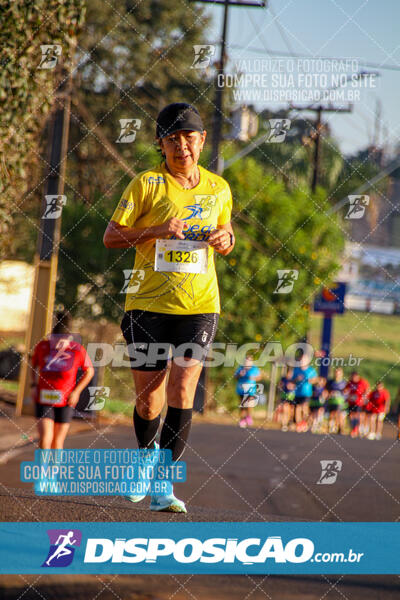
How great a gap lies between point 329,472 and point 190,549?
3.29 m

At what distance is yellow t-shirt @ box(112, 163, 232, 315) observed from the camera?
3973mm

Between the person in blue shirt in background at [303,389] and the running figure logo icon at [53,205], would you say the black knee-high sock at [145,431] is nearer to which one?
the running figure logo icon at [53,205]

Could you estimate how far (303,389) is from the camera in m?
12.3

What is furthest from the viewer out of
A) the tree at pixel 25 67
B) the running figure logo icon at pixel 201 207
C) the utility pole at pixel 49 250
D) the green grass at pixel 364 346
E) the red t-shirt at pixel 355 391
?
the green grass at pixel 364 346

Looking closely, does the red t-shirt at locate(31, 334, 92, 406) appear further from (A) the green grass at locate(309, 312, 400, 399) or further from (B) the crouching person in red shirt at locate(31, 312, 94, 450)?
(A) the green grass at locate(309, 312, 400, 399)

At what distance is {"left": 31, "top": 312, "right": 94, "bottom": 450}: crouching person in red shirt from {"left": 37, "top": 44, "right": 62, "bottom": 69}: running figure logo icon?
279 centimetres

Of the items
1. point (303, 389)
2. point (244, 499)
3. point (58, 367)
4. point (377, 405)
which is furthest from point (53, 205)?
point (377, 405)

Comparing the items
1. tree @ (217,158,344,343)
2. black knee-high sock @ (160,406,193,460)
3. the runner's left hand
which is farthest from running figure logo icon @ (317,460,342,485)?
tree @ (217,158,344,343)

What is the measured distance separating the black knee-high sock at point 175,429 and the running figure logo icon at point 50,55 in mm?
4143

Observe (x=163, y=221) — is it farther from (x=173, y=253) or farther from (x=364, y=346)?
(x=364, y=346)

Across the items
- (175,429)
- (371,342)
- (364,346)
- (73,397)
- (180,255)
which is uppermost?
(180,255)

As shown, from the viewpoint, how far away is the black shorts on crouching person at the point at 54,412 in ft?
18.1

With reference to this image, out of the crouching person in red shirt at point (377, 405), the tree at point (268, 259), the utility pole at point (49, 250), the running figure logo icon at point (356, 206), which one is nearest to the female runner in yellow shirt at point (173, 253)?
the running figure logo icon at point (356, 206)

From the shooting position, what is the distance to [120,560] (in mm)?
3598
